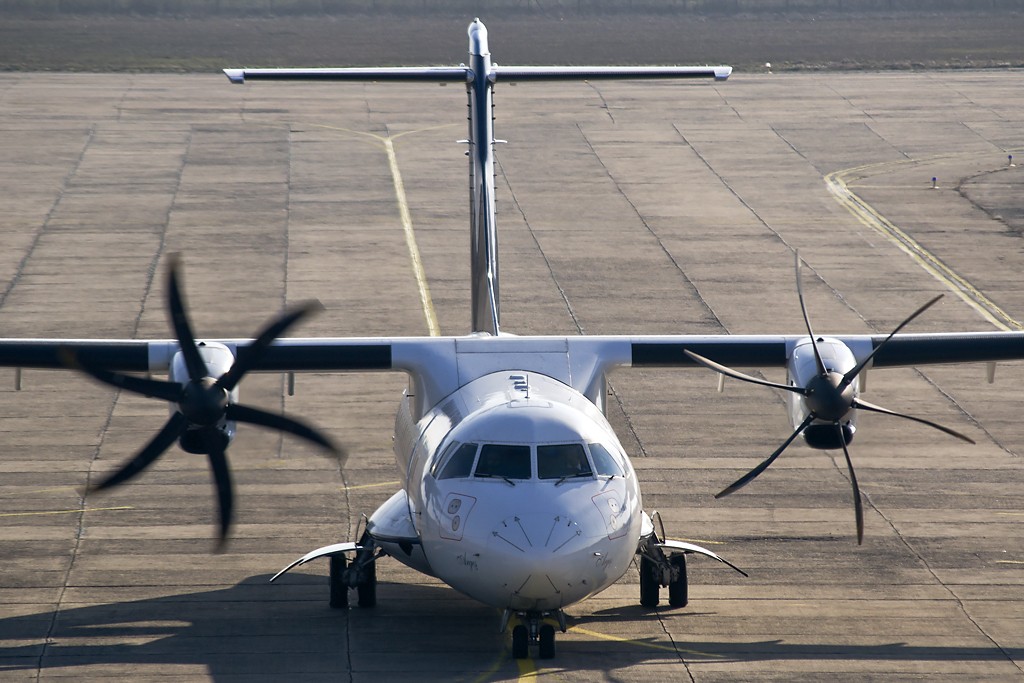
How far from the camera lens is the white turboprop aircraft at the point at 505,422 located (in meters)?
19.3

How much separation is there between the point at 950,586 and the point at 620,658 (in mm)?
6052

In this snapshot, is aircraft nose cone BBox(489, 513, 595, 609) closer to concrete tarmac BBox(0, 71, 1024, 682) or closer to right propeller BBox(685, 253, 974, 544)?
concrete tarmac BBox(0, 71, 1024, 682)

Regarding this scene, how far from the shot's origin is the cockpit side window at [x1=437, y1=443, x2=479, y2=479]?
2020cm

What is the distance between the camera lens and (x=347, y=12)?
95.3 m

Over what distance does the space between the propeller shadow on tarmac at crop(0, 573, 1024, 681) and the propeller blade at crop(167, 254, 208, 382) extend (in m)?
3.72

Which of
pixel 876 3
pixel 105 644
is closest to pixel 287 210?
pixel 105 644

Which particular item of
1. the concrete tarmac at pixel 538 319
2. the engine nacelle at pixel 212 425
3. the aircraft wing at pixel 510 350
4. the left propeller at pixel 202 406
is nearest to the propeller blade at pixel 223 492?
the left propeller at pixel 202 406

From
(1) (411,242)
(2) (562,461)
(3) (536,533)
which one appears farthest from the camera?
(1) (411,242)

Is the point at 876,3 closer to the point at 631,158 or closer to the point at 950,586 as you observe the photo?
the point at 631,158

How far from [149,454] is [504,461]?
4751 millimetres

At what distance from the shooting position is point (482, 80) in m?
27.0

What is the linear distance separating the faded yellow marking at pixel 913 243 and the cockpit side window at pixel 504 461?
2196 cm

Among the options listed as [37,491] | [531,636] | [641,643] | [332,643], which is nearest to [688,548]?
[641,643]

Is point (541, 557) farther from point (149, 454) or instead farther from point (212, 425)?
point (149, 454)
